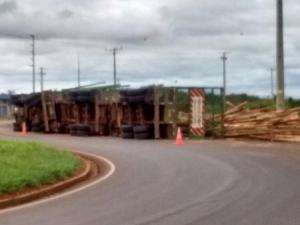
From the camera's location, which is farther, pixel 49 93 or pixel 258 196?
pixel 49 93

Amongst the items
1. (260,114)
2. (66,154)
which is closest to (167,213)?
(66,154)

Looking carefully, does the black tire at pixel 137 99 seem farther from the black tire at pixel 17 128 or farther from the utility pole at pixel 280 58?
the black tire at pixel 17 128

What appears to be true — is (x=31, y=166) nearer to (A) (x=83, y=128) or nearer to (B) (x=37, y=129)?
(A) (x=83, y=128)

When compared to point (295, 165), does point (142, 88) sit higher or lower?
higher

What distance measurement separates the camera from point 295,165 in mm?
22859

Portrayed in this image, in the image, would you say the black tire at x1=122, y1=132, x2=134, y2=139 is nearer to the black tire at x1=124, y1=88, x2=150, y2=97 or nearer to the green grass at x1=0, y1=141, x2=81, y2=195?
the black tire at x1=124, y1=88, x2=150, y2=97

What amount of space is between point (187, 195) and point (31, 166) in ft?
20.1

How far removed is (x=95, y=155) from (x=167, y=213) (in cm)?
1499

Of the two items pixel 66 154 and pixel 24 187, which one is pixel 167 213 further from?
pixel 66 154

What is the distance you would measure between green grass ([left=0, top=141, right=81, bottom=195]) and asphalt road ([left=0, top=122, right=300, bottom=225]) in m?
1.25

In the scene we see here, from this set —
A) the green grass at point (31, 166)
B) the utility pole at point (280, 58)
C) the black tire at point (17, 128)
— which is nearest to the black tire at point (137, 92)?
the utility pole at point (280, 58)

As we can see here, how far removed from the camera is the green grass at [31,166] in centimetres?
1808

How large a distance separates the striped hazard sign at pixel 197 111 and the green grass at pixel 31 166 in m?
12.0

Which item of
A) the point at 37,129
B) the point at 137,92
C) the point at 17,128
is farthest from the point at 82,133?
the point at 17,128
